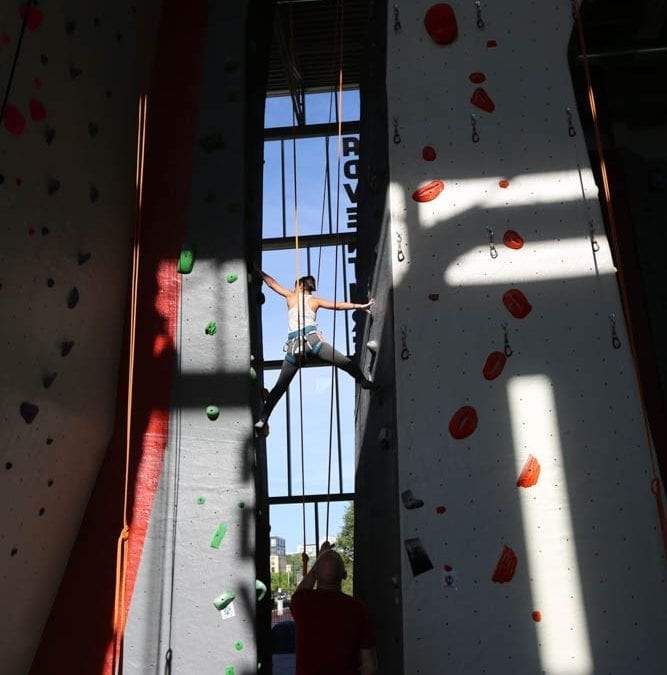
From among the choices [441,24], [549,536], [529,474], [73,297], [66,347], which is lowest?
[549,536]

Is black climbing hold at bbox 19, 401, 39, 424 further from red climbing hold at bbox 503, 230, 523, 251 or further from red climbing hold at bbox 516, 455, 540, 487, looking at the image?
red climbing hold at bbox 503, 230, 523, 251

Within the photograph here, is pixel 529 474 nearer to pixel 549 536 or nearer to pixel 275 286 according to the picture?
pixel 549 536

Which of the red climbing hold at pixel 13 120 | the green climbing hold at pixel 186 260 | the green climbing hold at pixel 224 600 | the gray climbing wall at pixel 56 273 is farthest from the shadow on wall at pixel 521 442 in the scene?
the red climbing hold at pixel 13 120

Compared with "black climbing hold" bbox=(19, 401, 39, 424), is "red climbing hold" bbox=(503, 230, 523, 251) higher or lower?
higher

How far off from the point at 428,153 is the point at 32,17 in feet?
4.90

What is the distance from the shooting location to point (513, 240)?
2.75 meters

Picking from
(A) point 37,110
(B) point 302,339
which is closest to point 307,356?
(B) point 302,339

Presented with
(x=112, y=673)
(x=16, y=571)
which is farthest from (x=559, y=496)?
(x=16, y=571)

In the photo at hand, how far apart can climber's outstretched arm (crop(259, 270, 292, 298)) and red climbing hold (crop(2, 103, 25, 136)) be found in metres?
1.29

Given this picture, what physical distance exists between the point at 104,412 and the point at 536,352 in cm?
158

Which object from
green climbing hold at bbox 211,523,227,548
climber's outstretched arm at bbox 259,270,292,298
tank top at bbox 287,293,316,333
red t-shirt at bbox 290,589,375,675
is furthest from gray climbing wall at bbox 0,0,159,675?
red t-shirt at bbox 290,589,375,675

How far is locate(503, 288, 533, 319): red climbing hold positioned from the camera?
2.65 meters

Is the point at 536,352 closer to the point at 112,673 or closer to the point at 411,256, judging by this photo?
the point at 411,256

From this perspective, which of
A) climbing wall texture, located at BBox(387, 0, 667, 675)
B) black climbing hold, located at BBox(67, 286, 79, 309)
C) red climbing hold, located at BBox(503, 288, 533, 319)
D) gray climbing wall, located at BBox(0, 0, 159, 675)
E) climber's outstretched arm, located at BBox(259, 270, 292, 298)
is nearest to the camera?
gray climbing wall, located at BBox(0, 0, 159, 675)
